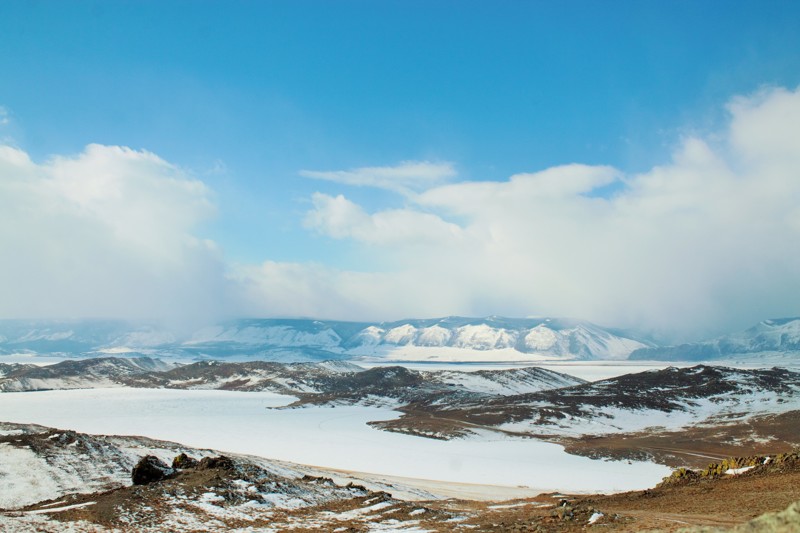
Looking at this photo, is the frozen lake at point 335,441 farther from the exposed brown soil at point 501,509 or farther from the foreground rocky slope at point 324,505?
the exposed brown soil at point 501,509

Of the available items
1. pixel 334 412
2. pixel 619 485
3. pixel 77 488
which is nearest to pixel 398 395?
pixel 334 412

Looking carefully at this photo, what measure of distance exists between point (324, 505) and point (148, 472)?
11.0m

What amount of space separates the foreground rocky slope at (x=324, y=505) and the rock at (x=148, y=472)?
190mm

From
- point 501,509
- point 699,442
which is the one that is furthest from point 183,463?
point 699,442

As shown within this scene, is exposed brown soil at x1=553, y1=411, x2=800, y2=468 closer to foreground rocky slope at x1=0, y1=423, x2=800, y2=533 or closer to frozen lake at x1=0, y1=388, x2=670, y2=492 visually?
frozen lake at x1=0, y1=388, x2=670, y2=492

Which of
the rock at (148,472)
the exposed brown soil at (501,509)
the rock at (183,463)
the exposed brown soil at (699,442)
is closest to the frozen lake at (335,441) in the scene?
the exposed brown soil at (699,442)

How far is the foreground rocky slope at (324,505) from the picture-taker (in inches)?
733

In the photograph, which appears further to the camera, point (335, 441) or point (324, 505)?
point (335, 441)

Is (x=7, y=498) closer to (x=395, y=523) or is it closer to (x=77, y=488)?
(x=77, y=488)

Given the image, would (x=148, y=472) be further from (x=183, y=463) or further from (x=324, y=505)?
(x=324, y=505)

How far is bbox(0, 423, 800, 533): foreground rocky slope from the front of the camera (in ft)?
61.1

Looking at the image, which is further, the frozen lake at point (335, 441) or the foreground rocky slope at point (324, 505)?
the frozen lake at point (335, 441)

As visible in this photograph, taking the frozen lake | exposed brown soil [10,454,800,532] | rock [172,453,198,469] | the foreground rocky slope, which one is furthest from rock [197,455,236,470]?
the frozen lake

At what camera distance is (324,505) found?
26.5 metres
